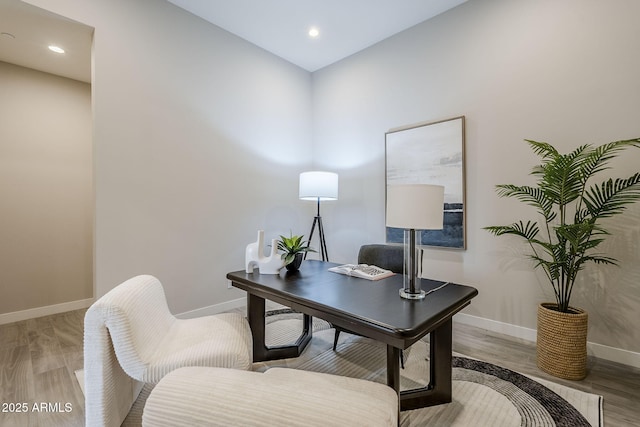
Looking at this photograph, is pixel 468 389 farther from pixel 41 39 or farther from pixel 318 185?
pixel 41 39

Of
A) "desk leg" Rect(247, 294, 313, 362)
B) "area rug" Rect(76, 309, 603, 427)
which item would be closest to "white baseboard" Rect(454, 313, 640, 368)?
"area rug" Rect(76, 309, 603, 427)

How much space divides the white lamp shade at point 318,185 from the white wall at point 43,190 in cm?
254

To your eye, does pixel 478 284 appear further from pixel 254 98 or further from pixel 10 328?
pixel 10 328

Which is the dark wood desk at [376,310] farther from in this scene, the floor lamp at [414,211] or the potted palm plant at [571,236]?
the potted palm plant at [571,236]

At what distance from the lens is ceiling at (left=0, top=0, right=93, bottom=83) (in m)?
2.18

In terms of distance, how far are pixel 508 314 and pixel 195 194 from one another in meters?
3.16

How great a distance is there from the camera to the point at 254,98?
345 cm

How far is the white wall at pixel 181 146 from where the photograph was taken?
2.38 metres

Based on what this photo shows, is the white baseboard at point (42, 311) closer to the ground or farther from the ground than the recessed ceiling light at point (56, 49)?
closer to the ground

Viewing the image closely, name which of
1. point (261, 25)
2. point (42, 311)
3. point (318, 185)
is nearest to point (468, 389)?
point (318, 185)

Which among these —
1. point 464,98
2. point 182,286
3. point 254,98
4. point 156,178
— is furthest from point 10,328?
point 464,98

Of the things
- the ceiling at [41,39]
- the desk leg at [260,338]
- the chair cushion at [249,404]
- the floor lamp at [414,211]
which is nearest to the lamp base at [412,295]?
the floor lamp at [414,211]

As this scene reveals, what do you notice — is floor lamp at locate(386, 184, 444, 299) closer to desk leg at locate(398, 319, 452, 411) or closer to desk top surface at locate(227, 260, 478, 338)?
desk top surface at locate(227, 260, 478, 338)

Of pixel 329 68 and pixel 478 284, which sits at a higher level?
pixel 329 68
